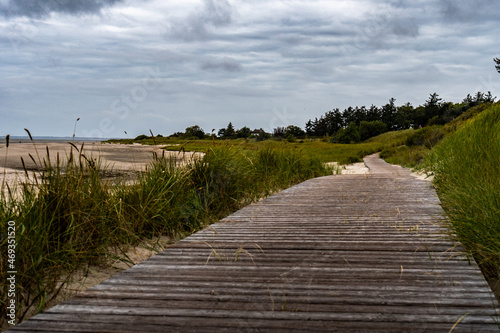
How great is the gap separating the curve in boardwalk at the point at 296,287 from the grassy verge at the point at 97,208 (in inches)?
23.7

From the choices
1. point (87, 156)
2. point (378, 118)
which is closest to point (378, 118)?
point (378, 118)

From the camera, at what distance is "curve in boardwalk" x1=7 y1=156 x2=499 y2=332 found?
5.39 feet

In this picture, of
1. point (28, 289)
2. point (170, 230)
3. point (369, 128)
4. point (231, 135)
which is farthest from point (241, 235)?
point (369, 128)

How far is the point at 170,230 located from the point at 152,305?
2.03m

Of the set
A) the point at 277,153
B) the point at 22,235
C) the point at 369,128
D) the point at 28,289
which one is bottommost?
the point at 28,289

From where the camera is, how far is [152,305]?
181 centimetres

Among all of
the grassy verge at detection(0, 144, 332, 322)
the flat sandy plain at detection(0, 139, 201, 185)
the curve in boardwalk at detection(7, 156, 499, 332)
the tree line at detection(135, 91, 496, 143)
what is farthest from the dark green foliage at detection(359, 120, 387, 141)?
the curve in boardwalk at detection(7, 156, 499, 332)

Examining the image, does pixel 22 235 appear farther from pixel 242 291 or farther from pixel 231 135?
pixel 231 135

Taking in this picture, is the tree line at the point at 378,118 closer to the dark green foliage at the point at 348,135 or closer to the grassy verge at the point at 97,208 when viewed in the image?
the dark green foliage at the point at 348,135

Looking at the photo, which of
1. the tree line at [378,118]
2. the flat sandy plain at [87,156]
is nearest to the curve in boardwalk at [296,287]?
the flat sandy plain at [87,156]

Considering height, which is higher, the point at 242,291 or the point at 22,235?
the point at 22,235

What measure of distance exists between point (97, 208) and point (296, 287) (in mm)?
1910

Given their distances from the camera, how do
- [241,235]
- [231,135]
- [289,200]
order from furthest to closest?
[231,135]
[289,200]
[241,235]

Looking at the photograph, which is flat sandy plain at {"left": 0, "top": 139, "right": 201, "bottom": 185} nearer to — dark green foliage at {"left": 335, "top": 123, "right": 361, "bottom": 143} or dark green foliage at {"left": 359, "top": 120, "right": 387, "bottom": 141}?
dark green foliage at {"left": 335, "top": 123, "right": 361, "bottom": 143}
